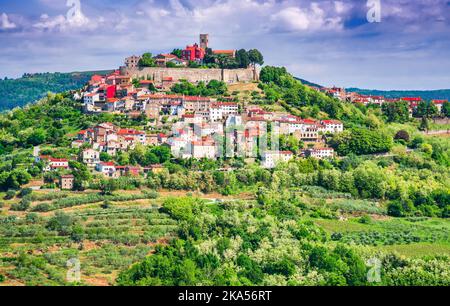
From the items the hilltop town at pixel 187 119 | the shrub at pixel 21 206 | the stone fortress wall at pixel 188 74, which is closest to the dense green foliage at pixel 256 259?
the shrub at pixel 21 206

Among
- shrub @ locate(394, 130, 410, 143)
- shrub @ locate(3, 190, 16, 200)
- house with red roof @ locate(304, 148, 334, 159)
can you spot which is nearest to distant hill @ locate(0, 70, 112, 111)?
shrub @ locate(394, 130, 410, 143)

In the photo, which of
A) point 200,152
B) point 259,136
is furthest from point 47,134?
point 259,136

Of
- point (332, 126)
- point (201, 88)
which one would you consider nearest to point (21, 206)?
point (201, 88)

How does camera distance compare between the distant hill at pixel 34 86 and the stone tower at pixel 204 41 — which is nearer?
the stone tower at pixel 204 41

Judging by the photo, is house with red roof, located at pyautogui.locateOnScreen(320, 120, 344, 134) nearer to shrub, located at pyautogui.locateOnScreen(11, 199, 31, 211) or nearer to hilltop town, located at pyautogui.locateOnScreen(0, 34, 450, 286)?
hilltop town, located at pyautogui.locateOnScreen(0, 34, 450, 286)

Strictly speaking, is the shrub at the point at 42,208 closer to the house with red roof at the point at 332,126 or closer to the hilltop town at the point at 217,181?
the hilltop town at the point at 217,181
